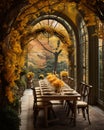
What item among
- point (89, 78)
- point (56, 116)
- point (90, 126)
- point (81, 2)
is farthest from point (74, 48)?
point (81, 2)

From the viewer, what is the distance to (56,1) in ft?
26.2

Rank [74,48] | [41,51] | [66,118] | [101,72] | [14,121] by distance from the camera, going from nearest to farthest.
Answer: [14,121] < [66,118] < [101,72] < [74,48] < [41,51]

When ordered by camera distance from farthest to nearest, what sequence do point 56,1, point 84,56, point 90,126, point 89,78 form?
point 84,56 < point 89,78 < point 90,126 < point 56,1

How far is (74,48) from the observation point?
1730cm

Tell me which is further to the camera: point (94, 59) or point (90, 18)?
point (94, 59)

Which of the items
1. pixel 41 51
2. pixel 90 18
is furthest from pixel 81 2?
pixel 41 51

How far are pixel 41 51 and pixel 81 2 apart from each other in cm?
1668

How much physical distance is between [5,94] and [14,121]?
75 cm

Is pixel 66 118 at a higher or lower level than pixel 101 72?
lower

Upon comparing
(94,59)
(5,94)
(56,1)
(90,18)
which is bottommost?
(5,94)

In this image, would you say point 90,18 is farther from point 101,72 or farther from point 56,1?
point 101,72

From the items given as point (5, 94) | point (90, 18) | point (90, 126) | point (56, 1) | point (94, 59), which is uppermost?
point (56, 1)

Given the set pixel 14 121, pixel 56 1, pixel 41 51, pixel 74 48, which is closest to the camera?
pixel 14 121

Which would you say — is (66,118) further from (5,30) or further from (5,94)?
(5,30)
